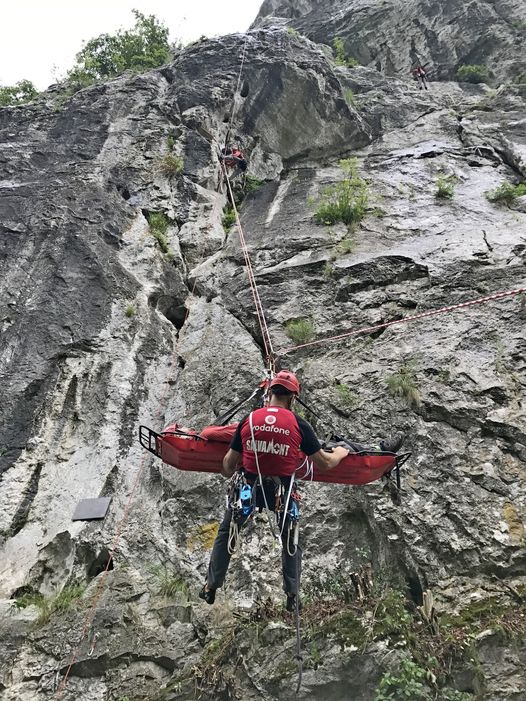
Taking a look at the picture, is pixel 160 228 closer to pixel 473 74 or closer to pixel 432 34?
pixel 473 74

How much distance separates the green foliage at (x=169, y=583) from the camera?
5.68 metres

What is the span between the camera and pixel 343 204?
10.4 metres

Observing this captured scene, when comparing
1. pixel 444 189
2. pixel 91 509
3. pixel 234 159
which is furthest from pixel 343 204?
pixel 91 509

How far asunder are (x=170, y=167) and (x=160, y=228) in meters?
1.99

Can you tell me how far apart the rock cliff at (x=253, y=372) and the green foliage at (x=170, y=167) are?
10 centimetres

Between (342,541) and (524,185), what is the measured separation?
26.6 ft

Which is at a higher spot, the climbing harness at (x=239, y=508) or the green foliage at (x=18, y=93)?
the green foliage at (x=18, y=93)

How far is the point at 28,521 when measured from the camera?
657cm

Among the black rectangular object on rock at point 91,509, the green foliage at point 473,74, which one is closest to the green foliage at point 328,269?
the black rectangular object on rock at point 91,509

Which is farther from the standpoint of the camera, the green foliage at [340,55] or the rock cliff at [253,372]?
the green foliage at [340,55]

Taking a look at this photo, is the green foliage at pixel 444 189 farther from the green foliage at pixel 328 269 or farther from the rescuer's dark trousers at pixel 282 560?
the rescuer's dark trousers at pixel 282 560

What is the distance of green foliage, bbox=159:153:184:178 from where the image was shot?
12.3 meters

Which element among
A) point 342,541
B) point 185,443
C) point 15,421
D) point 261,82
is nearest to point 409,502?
point 342,541

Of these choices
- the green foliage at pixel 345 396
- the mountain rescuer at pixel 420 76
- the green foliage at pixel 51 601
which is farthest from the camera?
the mountain rescuer at pixel 420 76
